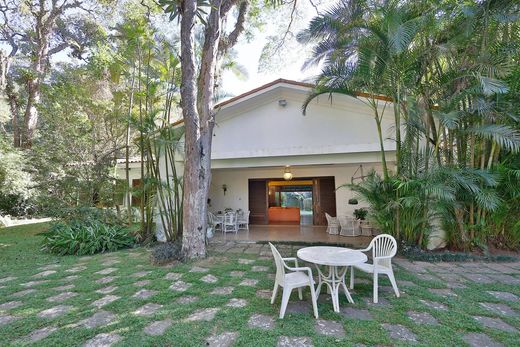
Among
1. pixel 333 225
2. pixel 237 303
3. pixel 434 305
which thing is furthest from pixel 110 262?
pixel 333 225

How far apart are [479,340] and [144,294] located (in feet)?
15.2

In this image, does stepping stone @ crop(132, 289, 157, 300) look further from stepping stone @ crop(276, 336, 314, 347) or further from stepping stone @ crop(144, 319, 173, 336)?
stepping stone @ crop(276, 336, 314, 347)

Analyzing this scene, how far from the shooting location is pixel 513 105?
199 inches

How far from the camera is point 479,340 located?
260 centimetres

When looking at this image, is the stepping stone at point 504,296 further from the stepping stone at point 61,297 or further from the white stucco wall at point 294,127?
the stepping stone at point 61,297

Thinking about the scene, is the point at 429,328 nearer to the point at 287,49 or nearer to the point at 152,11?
the point at 287,49

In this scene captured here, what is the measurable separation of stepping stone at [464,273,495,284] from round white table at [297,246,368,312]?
2494 millimetres

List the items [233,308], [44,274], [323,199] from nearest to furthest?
[233,308], [44,274], [323,199]

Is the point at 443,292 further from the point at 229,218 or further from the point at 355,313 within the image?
the point at 229,218

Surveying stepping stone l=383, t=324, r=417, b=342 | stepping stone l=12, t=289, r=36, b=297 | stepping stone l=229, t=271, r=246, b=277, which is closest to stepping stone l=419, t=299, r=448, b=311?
stepping stone l=383, t=324, r=417, b=342

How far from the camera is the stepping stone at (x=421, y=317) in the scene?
9.81 feet

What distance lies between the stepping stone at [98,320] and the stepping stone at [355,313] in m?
3.19

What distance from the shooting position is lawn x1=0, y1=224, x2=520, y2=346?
2.70 metres

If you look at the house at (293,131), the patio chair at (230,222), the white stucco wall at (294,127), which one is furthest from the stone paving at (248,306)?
the patio chair at (230,222)
